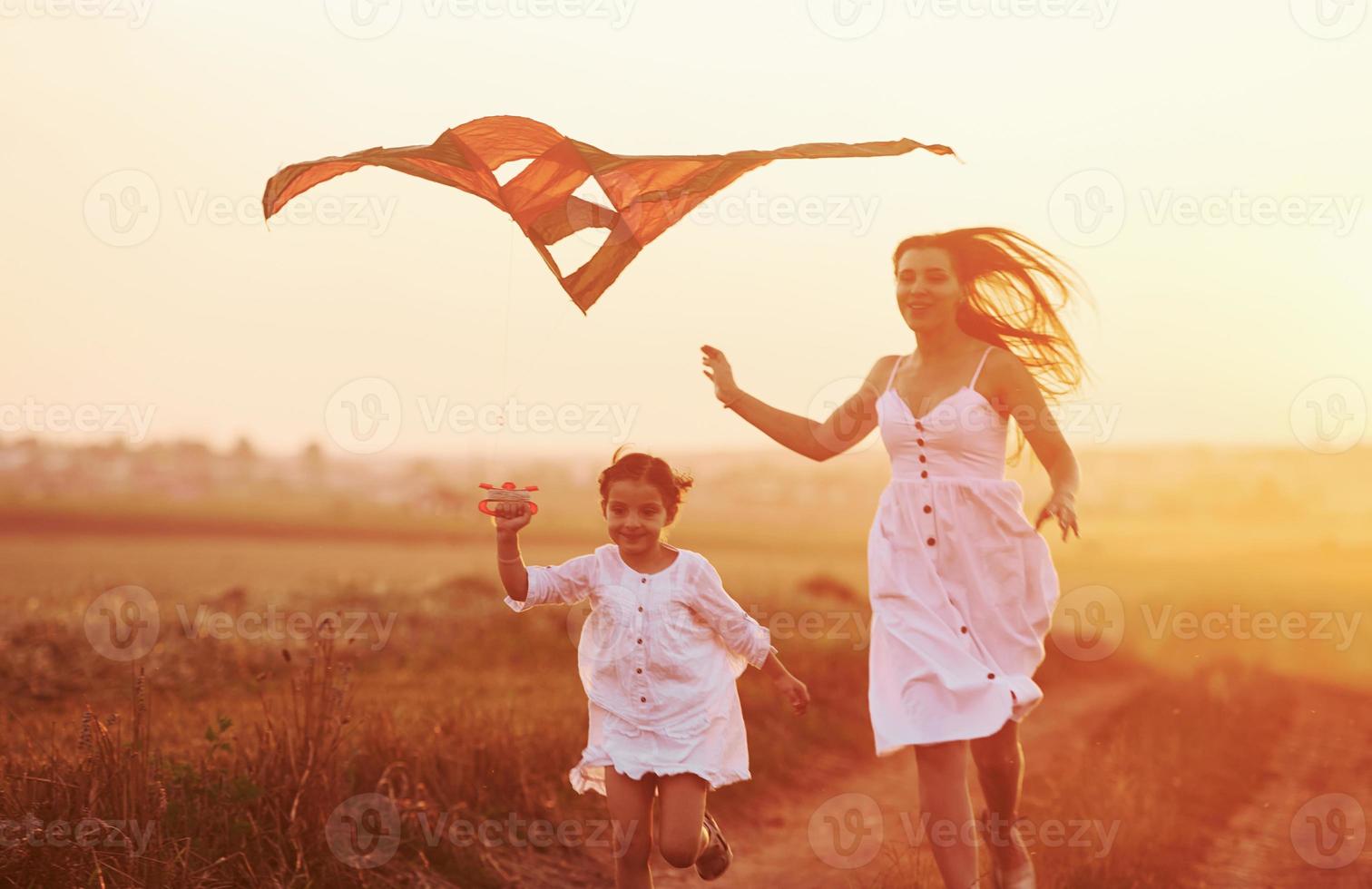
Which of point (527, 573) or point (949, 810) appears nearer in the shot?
point (949, 810)

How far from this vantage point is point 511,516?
5.10 metres

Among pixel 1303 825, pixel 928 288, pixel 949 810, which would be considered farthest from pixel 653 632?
pixel 1303 825

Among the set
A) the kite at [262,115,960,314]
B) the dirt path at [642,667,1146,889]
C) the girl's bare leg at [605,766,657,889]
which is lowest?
the dirt path at [642,667,1146,889]

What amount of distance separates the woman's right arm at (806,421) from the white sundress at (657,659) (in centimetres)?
62

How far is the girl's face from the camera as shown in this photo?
5.39 meters

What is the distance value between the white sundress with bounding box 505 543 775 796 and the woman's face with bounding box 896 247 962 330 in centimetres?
133

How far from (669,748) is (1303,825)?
19.9 feet

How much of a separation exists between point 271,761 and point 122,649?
6.28 meters

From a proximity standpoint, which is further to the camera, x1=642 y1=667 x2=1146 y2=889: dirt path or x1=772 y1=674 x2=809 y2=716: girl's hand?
x1=642 y1=667 x2=1146 y2=889: dirt path

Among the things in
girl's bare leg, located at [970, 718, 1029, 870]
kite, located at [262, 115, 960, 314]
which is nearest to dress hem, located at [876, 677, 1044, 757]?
girl's bare leg, located at [970, 718, 1029, 870]

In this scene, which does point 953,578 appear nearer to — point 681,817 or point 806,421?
point 806,421

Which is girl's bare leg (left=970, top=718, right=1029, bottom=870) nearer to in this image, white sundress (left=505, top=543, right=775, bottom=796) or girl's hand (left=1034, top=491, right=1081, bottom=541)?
girl's hand (left=1034, top=491, right=1081, bottom=541)

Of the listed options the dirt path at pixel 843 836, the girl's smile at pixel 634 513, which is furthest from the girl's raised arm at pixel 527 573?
the dirt path at pixel 843 836

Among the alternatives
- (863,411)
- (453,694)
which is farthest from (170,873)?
(453,694)
